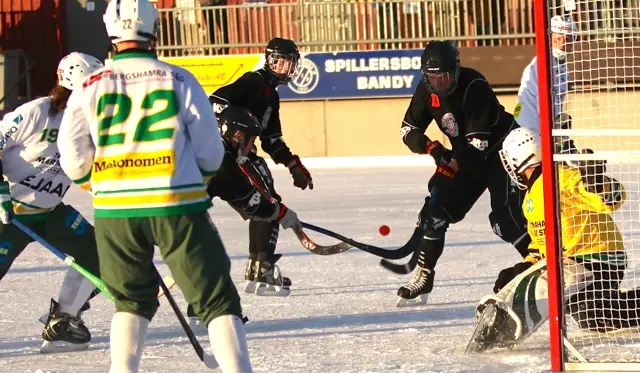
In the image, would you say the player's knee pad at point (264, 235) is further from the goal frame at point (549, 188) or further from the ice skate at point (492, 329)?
the goal frame at point (549, 188)

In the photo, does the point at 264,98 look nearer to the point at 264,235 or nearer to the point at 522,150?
the point at 264,235

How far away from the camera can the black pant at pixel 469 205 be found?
5934 millimetres

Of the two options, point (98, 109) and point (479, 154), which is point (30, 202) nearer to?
point (98, 109)

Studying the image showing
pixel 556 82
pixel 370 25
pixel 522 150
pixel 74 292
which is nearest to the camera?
pixel 556 82

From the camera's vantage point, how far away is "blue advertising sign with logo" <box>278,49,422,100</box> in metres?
13.7

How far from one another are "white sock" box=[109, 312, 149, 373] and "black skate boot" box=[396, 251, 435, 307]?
2.50 m

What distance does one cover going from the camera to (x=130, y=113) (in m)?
3.62

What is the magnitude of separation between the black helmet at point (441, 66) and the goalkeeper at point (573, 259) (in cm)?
96

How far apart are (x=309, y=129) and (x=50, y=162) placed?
355 inches

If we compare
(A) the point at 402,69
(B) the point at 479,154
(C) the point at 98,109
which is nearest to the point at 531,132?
(B) the point at 479,154

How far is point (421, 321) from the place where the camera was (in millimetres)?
5625

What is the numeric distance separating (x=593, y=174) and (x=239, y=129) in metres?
1.81

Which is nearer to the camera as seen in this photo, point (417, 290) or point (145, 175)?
point (145, 175)

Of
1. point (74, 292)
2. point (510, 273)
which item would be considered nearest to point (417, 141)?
point (510, 273)
